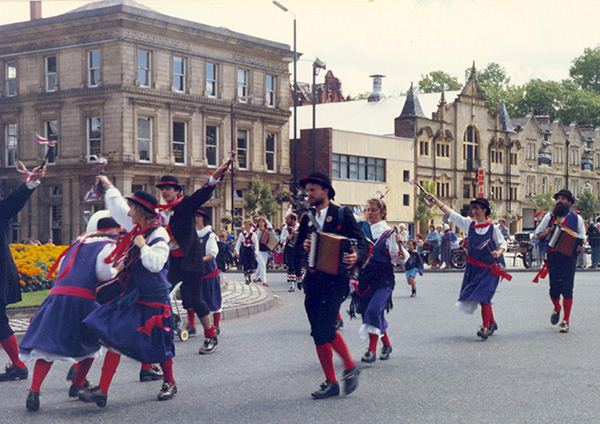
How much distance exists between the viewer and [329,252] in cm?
722

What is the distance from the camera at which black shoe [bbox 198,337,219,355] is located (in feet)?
32.6

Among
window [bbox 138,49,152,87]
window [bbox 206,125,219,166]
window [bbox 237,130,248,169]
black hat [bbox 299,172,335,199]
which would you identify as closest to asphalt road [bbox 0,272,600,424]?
black hat [bbox 299,172,335,199]

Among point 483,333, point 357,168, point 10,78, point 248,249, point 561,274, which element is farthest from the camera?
point 357,168

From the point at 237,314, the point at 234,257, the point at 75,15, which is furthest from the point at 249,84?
the point at 237,314

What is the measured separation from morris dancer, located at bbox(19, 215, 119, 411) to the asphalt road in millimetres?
435

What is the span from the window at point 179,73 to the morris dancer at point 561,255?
34241 mm

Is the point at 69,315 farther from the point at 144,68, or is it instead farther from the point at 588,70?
the point at 588,70

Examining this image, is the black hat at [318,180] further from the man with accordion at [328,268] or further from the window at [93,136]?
the window at [93,136]

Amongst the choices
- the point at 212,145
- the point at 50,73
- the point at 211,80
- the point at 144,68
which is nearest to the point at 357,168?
the point at 212,145

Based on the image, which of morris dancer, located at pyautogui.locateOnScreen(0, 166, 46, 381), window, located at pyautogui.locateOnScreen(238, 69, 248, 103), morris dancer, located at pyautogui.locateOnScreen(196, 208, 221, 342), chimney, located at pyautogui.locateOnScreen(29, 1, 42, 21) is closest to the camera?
morris dancer, located at pyautogui.locateOnScreen(0, 166, 46, 381)

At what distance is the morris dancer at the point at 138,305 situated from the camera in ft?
21.8

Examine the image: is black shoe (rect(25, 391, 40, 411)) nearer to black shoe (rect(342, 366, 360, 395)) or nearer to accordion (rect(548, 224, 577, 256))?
black shoe (rect(342, 366, 360, 395))

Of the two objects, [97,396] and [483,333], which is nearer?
[97,396]

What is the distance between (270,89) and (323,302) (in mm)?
43241
